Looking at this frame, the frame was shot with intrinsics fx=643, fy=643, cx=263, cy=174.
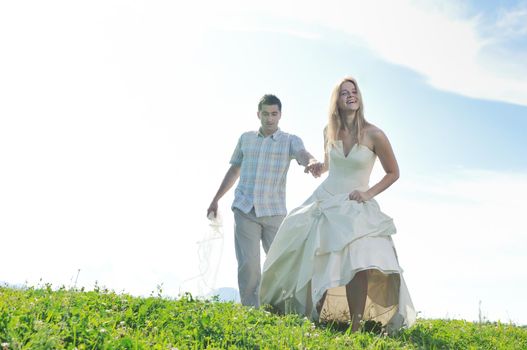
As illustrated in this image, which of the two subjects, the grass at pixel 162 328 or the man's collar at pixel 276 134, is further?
the man's collar at pixel 276 134

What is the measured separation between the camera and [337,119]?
8781 mm

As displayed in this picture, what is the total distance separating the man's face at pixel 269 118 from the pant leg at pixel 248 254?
4.88ft

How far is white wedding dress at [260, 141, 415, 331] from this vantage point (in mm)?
8172

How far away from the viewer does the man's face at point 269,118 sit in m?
11.2

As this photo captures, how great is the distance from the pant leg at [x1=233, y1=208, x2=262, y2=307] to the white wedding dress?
66.5 inches

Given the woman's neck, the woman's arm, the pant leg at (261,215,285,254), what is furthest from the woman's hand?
the pant leg at (261,215,285,254)

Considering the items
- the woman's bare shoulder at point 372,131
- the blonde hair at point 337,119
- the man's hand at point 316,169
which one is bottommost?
the man's hand at point 316,169

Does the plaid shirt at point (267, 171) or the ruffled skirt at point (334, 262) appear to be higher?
the plaid shirt at point (267, 171)

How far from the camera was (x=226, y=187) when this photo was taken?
1171 cm

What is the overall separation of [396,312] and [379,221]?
1.29m

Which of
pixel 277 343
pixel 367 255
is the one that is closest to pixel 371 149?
pixel 367 255

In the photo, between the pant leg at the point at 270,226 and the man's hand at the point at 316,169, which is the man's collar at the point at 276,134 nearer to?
the pant leg at the point at 270,226

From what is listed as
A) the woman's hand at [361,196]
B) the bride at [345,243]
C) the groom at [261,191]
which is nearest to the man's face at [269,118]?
the groom at [261,191]

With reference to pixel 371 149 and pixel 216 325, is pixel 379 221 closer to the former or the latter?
pixel 371 149
